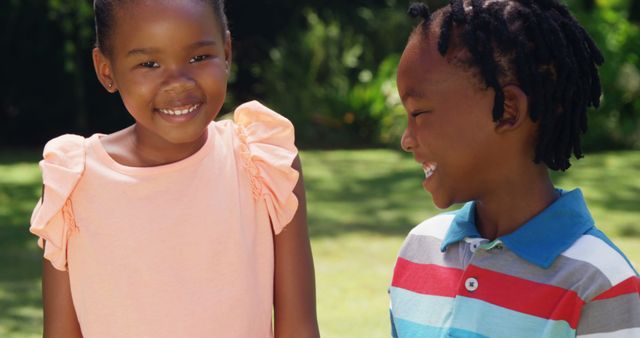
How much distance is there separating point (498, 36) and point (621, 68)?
1056 cm

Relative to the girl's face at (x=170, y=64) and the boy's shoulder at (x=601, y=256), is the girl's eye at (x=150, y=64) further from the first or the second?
the boy's shoulder at (x=601, y=256)

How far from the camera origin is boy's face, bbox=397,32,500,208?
2.04 m

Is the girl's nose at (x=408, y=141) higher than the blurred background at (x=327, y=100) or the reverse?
higher

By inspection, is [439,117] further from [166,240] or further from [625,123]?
[625,123]

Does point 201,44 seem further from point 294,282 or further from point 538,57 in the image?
point 538,57

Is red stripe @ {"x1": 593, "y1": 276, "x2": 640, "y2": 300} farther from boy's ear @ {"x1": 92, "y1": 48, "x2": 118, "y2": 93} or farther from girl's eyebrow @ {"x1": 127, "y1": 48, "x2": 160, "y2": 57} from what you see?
boy's ear @ {"x1": 92, "y1": 48, "x2": 118, "y2": 93}

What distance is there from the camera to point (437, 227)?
2287 mm

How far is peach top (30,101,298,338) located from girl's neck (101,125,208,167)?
Result: 3 cm

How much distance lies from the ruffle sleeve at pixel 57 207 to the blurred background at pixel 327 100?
4.69 m

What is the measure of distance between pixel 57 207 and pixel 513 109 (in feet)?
3.51

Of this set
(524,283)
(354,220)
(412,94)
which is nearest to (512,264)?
(524,283)

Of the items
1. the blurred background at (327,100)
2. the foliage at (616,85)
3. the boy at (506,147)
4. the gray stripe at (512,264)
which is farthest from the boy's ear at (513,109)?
the foliage at (616,85)

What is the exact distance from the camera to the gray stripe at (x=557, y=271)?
1.88 metres

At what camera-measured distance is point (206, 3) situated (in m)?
2.30
